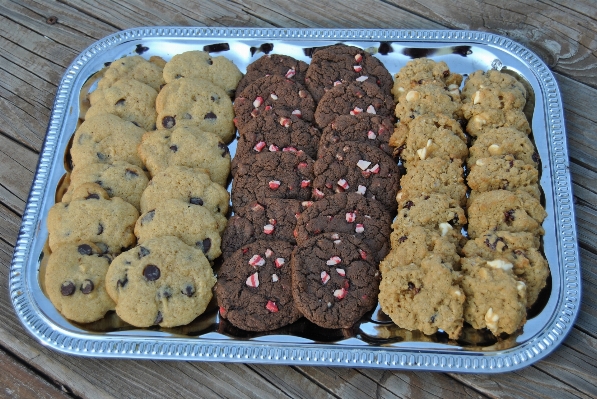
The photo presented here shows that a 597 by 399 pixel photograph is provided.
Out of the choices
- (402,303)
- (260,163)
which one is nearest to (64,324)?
(260,163)

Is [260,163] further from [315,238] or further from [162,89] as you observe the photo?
[162,89]

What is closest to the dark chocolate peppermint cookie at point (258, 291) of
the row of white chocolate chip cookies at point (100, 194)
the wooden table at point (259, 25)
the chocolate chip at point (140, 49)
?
the wooden table at point (259, 25)

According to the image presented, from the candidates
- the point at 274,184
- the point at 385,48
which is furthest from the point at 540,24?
the point at 274,184

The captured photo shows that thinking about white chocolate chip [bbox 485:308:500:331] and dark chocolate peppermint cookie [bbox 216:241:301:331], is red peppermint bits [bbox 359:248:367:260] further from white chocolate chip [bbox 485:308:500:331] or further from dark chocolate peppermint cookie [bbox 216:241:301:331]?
white chocolate chip [bbox 485:308:500:331]

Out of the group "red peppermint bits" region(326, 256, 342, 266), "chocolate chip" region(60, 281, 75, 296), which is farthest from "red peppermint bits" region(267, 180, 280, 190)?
"chocolate chip" region(60, 281, 75, 296)

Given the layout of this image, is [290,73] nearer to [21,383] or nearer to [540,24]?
[540,24]
